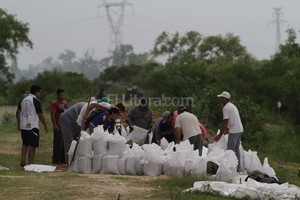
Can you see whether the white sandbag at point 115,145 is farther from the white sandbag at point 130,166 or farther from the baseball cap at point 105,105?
the baseball cap at point 105,105

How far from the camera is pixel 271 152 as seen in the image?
1476 centimetres

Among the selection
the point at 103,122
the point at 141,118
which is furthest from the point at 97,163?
the point at 141,118

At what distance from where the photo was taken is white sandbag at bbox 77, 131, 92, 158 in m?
8.61

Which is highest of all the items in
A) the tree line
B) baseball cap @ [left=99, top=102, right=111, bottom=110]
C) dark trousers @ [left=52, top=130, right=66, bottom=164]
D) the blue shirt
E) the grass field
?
the tree line

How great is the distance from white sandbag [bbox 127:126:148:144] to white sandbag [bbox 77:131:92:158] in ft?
5.08

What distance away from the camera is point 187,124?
941 cm

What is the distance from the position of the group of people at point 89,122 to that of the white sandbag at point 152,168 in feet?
3.43

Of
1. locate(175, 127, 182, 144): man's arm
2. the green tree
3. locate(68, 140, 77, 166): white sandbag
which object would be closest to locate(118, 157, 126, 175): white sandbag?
locate(68, 140, 77, 166): white sandbag

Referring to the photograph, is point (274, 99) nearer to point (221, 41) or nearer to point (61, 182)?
point (61, 182)

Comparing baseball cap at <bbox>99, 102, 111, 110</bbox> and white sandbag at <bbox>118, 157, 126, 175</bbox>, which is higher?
baseball cap at <bbox>99, 102, 111, 110</bbox>

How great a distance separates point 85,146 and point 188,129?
181 centimetres

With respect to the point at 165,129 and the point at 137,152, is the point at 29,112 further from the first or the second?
the point at 165,129

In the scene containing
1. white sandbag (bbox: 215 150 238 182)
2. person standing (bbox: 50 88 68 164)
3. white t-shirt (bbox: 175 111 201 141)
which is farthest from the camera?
person standing (bbox: 50 88 68 164)

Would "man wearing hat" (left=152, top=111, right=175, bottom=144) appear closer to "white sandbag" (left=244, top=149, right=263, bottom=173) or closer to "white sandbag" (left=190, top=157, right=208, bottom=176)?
"white sandbag" (left=244, top=149, right=263, bottom=173)
